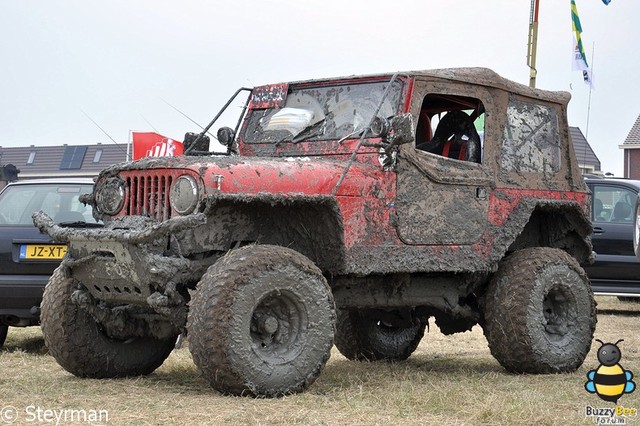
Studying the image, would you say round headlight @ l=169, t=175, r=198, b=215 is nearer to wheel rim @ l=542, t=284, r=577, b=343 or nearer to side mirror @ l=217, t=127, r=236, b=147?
side mirror @ l=217, t=127, r=236, b=147

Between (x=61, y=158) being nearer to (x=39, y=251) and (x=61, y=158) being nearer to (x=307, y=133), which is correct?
(x=39, y=251)

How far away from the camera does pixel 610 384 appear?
6.80m

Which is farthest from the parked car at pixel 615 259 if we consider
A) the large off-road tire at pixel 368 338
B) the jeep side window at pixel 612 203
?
the large off-road tire at pixel 368 338

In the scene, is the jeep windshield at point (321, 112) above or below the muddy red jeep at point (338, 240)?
above

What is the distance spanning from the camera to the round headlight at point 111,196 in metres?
7.20

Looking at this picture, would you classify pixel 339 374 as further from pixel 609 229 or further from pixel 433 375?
pixel 609 229

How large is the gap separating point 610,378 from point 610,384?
4 centimetres

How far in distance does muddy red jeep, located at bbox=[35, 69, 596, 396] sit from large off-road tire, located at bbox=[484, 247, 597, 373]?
1 cm

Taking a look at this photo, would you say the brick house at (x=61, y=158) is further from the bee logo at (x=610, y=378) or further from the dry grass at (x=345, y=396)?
the bee logo at (x=610, y=378)

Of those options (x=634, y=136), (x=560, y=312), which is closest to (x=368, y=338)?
(x=560, y=312)

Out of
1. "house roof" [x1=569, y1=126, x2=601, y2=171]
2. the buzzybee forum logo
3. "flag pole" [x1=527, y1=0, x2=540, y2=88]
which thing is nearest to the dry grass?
the buzzybee forum logo

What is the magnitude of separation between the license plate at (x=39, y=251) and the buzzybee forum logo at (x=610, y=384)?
14.6 ft

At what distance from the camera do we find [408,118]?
7.20m

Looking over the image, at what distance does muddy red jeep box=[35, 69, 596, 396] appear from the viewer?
6559mm
